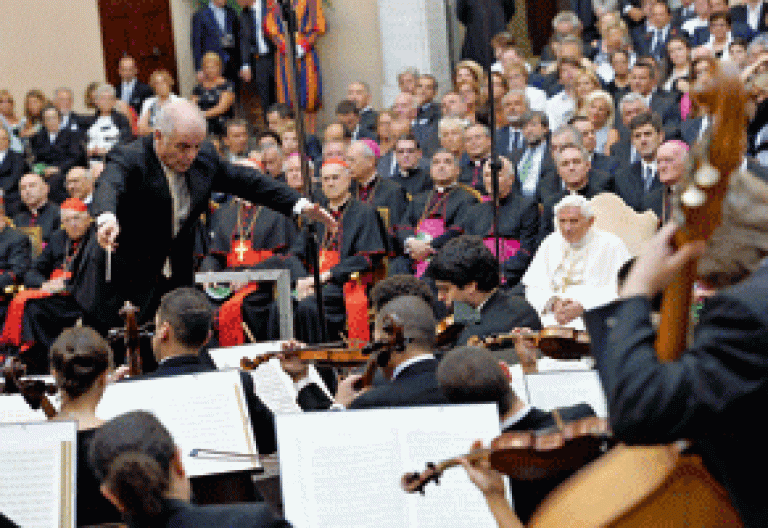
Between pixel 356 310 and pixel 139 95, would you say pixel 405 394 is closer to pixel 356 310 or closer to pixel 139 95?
pixel 356 310

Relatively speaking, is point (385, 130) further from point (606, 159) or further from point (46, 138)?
point (46, 138)

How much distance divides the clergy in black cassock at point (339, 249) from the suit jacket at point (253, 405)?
3.80 m

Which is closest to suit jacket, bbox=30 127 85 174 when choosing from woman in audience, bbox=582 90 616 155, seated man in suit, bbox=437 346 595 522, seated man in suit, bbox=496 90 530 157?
seated man in suit, bbox=496 90 530 157

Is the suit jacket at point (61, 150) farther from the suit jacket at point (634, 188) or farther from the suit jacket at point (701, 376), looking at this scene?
the suit jacket at point (701, 376)

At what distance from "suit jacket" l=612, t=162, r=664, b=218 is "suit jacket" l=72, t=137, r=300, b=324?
310 centimetres

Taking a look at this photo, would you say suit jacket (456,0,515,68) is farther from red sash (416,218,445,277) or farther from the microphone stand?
the microphone stand

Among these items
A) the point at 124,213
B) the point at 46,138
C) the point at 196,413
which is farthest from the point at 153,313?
the point at 46,138

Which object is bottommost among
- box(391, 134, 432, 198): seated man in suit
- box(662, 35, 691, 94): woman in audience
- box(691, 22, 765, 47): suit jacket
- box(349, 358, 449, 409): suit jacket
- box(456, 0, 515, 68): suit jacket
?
box(349, 358, 449, 409): suit jacket

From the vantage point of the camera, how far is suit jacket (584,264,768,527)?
5.92ft

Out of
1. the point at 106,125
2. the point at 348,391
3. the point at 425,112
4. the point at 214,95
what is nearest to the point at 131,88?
the point at 214,95

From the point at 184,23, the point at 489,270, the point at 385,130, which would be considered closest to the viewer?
the point at 489,270

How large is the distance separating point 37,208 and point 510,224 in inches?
196

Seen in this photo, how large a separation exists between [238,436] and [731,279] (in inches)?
83.5

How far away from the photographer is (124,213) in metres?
5.65
